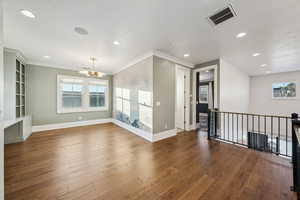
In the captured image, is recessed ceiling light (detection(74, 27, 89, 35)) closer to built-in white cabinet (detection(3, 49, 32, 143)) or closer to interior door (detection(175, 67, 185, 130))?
built-in white cabinet (detection(3, 49, 32, 143))

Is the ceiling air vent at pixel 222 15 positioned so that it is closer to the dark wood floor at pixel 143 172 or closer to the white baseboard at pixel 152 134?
the dark wood floor at pixel 143 172

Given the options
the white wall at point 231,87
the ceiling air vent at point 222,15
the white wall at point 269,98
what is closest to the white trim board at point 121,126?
the white wall at point 231,87

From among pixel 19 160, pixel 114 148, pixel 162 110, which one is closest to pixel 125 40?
pixel 162 110

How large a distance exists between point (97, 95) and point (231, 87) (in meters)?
6.39

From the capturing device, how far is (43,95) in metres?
4.61

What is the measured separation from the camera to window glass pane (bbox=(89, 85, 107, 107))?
576 centimetres

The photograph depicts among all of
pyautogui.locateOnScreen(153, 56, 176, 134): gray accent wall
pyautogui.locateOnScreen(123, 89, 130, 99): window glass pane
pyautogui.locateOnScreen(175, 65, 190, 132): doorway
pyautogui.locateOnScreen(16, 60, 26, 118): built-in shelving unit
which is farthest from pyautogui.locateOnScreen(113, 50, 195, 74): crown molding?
pyautogui.locateOnScreen(16, 60, 26, 118): built-in shelving unit

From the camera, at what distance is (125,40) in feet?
9.22

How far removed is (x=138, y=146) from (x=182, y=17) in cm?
315

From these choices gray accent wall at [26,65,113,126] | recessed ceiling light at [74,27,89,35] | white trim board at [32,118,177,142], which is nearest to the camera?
recessed ceiling light at [74,27,89,35]

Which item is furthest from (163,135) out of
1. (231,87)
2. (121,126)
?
(231,87)

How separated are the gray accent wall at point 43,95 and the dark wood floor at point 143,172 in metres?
1.73

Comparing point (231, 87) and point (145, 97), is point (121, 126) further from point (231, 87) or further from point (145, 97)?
point (231, 87)

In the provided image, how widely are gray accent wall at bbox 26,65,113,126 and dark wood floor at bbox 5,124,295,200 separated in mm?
1732
